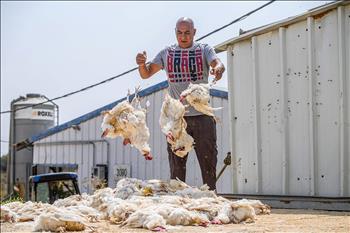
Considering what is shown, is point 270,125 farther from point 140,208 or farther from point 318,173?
point 140,208

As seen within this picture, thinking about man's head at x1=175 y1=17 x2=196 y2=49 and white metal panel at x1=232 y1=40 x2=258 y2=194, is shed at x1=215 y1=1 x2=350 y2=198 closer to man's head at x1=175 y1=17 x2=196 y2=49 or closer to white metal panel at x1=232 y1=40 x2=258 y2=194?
white metal panel at x1=232 y1=40 x2=258 y2=194

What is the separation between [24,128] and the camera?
799 inches

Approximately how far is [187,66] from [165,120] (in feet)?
2.81

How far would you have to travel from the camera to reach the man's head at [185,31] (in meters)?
5.45

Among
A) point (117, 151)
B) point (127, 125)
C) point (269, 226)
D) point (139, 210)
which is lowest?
point (269, 226)

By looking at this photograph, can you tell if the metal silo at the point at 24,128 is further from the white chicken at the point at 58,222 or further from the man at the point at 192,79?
the white chicken at the point at 58,222

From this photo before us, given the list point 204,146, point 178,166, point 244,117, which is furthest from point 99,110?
point 204,146

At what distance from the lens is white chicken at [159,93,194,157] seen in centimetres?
481

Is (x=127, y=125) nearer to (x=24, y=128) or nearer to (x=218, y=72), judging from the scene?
(x=218, y=72)

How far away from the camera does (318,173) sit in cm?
550

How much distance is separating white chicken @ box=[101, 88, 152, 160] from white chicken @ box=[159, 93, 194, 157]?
0.21 meters

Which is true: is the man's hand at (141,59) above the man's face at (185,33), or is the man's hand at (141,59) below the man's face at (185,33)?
below

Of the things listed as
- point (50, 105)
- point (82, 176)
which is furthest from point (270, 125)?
point (50, 105)

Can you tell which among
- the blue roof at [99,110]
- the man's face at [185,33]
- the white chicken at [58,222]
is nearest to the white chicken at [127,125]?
the man's face at [185,33]
